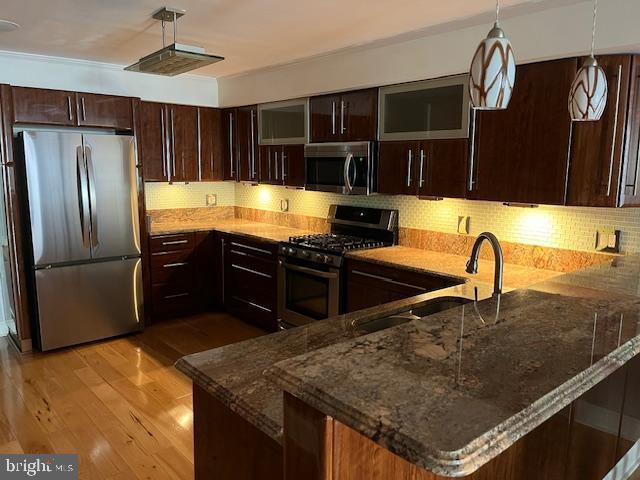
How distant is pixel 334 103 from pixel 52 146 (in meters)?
2.26

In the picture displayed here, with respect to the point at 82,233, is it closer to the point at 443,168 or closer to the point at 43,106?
the point at 43,106

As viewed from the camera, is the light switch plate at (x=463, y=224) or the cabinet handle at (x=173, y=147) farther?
the cabinet handle at (x=173, y=147)

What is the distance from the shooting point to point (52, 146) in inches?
149

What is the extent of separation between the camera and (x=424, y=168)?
129 inches

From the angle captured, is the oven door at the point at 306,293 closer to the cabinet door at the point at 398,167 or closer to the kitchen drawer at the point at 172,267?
the cabinet door at the point at 398,167

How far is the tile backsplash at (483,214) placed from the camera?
2840 mm

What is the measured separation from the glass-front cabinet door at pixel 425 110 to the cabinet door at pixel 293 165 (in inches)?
37.4

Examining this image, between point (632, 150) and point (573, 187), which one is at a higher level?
point (632, 150)

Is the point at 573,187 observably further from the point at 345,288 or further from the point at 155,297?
the point at 155,297

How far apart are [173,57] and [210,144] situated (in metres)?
2.26

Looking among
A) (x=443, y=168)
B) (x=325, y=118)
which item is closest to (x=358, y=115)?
(x=325, y=118)

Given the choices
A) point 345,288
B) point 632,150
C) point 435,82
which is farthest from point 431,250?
point 632,150

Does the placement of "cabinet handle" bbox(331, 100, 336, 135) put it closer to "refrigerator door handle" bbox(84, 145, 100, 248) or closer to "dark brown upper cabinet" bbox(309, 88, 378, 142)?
"dark brown upper cabinet" bbox(309, 88, 378, 142)

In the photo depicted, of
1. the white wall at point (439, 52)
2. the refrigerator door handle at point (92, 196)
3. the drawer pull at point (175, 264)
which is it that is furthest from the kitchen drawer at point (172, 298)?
the white wall at point (439, 52)
